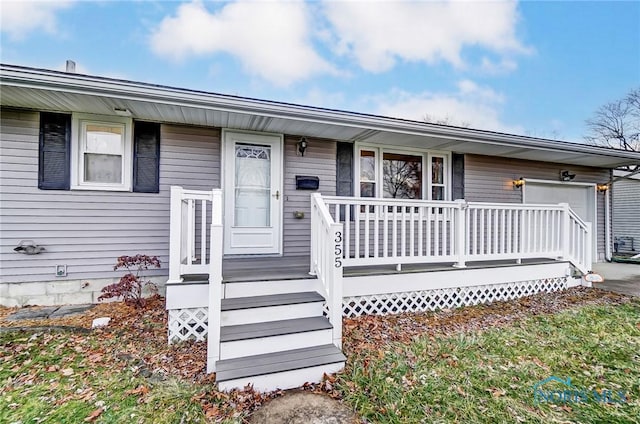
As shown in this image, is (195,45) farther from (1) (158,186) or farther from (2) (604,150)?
(2) (604,150)

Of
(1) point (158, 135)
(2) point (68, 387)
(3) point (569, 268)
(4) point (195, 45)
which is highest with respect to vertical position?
(4) point (195, 45)

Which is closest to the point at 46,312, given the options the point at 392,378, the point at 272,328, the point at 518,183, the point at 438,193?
the point at 272,328

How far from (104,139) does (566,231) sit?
789cm

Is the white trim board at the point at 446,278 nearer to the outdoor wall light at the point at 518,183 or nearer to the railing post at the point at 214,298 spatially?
the railing post at the point at 214,298

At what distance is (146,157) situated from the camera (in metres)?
4.77

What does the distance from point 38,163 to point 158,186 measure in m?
1.57

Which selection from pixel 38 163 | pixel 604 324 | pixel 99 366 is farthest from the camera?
pixel 38 163

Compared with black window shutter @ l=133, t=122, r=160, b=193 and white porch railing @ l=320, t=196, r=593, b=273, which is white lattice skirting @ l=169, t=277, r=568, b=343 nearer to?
white porch railing @ l=320, t=196, r=593, b=273

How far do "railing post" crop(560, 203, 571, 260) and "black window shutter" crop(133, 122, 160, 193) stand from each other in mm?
6975

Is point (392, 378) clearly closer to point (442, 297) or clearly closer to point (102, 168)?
point (442, 297)

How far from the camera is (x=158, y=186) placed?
4832 millimetres

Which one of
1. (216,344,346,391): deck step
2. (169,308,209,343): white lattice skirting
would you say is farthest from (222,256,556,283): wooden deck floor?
(216,344,346,391): deck step

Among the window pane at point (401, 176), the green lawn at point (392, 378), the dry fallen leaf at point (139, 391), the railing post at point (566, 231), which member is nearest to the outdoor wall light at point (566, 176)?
the railing post at point (566, 231)

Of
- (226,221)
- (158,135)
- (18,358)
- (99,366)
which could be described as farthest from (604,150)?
(18,358)
